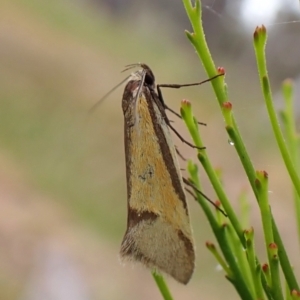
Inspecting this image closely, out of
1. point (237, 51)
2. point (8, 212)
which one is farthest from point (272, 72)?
point (8, 212)

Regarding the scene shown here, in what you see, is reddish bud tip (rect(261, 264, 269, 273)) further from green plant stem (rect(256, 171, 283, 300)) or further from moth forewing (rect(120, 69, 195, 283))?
moth forewing (rect(120, 69, 195, 283))

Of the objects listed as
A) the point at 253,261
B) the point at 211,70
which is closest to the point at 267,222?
the point at 253,261

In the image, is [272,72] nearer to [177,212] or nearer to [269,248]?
[177,212]

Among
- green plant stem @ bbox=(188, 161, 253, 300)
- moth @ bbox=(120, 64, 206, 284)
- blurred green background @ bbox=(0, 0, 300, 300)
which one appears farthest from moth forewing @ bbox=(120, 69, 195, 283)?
blurred green background @ bbox=(0, 0, 300, 300)

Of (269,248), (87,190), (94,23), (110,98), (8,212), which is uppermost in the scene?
(94,23)

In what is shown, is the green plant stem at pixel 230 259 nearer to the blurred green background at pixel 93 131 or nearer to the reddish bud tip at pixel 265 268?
the reddish bud tip at pixel 265 268

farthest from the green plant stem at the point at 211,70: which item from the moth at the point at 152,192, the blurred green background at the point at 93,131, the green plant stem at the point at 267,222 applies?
the blurred green background at the point at 93,131

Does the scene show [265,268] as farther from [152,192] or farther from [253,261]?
[152,192]
